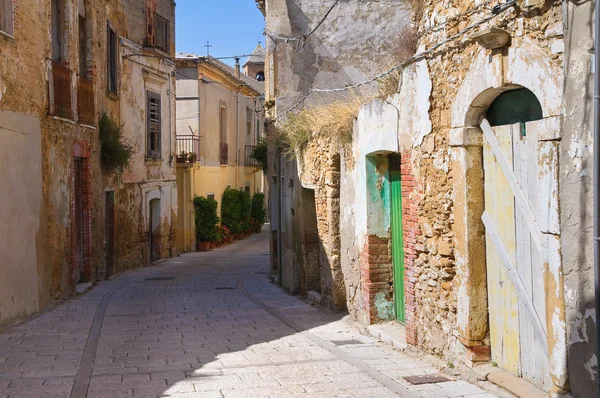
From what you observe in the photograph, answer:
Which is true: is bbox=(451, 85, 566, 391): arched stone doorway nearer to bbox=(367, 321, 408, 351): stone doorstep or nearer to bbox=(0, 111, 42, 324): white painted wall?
bbox=(367, 321, 408, 351): stone doorstep

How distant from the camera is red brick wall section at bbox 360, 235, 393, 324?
9.88 metres

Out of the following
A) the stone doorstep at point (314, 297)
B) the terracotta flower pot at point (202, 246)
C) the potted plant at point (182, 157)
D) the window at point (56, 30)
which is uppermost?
the window at point (56, 30)

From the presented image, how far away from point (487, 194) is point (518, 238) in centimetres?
68

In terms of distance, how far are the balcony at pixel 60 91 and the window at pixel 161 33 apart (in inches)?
346

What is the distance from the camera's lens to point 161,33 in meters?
23.9

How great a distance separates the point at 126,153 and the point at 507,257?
13.8 metres

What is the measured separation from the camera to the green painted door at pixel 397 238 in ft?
31.3

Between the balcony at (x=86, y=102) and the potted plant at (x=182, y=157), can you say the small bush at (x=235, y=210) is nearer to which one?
the potted plant at (x=182, y=157)

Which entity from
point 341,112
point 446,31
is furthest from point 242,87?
point 446,31

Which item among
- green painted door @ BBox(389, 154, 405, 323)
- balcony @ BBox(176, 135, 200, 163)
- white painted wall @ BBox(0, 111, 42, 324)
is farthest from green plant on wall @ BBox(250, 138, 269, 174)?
green painted door @ BBox(389, 154, 405, 323)

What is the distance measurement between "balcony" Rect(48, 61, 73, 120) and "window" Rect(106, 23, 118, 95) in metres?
4.54

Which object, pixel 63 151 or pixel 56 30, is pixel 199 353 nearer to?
pixel 63 151

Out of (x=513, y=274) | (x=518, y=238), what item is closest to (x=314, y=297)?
(x=513, y=274)

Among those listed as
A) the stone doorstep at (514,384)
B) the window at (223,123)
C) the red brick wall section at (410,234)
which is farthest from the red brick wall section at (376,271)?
the window at (223,123)
